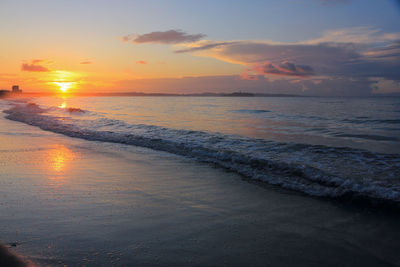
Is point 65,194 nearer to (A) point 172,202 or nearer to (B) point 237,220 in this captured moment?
(A) point 172,202

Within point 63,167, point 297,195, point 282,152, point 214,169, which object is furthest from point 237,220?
point 282,152

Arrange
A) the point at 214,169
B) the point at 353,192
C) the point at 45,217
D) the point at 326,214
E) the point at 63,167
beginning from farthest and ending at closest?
the point at 214,169 < the point at 63,167 < the point at 353,192 < the point at 326,214 < the point at 45,217

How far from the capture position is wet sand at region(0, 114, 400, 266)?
329cm

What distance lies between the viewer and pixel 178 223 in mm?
4195

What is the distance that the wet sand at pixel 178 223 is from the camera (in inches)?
130

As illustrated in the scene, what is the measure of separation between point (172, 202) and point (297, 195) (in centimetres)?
263

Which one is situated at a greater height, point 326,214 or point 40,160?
point 40,160

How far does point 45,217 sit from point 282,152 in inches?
326

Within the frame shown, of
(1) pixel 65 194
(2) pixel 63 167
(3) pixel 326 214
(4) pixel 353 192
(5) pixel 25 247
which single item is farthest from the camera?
(2) pixel 63 167

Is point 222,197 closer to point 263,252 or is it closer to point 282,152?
point 263,252

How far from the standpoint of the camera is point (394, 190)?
603 centimetres

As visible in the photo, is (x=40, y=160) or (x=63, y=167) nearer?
(x=63, y=167)

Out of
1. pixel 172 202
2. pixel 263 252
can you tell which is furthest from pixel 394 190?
pixel 172 202

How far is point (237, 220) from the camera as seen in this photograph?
4387 mm
